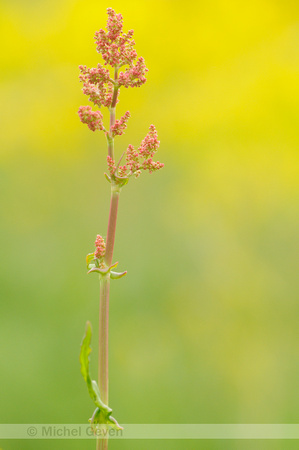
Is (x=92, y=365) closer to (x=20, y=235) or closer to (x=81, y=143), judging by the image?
(x=20, y=235)

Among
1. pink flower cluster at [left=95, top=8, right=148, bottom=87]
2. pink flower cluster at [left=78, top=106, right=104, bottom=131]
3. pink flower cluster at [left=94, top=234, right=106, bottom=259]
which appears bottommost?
pink flower cluster at [left=94, top=234, right=106, bottom=259]

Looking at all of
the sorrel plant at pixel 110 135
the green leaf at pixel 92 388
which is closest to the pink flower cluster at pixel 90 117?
the sorrel plant at pixel 110 135

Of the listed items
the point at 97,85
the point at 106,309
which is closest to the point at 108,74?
the point at 97,85

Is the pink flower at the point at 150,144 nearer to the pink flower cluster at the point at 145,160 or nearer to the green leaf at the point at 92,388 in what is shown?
the pink flower cluster at the point at 145,160

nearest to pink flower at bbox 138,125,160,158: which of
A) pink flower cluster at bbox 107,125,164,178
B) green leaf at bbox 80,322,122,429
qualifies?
pink flower cluster at bbox 107,125,164,178

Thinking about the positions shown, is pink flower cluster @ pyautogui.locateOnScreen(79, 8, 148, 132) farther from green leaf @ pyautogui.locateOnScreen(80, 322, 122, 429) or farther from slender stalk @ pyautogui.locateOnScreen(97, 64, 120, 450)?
green leaf @ pyautogui.locateOnScreen(80, 322, 122, 429)

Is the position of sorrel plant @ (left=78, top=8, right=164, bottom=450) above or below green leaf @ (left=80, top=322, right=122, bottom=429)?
above
